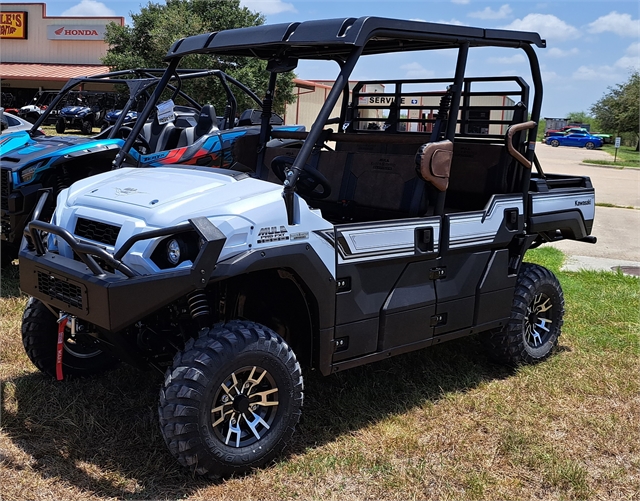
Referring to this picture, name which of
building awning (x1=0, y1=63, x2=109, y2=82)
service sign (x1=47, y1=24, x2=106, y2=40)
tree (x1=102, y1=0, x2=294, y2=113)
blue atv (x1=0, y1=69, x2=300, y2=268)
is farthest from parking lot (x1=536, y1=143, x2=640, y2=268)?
service sign (x1=47, y1=24, x2=106, y2=40)

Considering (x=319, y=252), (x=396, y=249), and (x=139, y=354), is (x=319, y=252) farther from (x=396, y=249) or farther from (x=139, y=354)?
(x=139, y=354)

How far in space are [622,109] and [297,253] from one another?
5013cm

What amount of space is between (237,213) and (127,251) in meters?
0.53

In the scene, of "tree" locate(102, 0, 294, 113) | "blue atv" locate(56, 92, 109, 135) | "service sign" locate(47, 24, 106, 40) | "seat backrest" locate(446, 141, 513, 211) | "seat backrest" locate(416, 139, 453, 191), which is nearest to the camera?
"seat backrest" locate(416, 139, 453, 191)

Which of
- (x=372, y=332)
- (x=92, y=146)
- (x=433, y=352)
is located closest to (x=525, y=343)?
(x=433, y=352)

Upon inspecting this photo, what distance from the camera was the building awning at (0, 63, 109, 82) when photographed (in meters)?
32.6

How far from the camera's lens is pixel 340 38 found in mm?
3531

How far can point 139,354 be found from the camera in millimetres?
3600

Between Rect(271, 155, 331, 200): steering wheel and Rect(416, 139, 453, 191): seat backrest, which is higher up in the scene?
Rect(416, 139, 453, 191): seat backrest

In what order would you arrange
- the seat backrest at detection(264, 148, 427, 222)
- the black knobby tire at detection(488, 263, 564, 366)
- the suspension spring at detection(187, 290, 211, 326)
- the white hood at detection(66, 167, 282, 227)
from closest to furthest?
the white hood at detection(66, 167, 282, 227), the suspension spring at detection(187, 290, 211, 326), the seat backrest at detection(264, 148, 427, 222), the black knobby tire at detection(488, 263, 564, 366)

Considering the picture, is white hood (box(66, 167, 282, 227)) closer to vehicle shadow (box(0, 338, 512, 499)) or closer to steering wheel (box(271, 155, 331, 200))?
steering wheel (box(271, 155, 331, 200))

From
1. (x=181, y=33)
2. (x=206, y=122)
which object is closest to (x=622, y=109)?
(x=181, y=33)

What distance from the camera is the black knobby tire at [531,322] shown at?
4832 millimetres

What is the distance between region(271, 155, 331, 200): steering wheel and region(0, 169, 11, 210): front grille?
10.2ft
